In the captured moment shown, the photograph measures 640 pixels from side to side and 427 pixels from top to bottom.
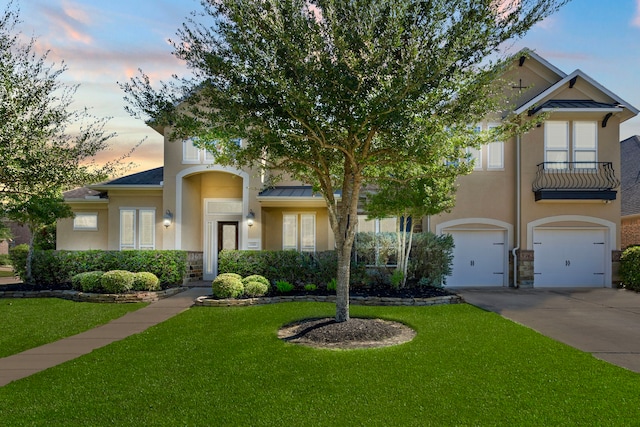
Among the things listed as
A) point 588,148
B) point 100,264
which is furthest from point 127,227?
point 588,148

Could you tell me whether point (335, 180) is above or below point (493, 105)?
below

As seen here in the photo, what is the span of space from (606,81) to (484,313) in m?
11.0

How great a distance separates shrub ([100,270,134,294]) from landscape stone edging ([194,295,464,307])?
2.25 m

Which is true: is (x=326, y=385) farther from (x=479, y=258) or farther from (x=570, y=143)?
(x=570, y=143)

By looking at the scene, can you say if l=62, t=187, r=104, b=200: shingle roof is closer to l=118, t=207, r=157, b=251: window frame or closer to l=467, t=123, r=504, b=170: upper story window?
l=118, t=207, r=157, b=251: window frame

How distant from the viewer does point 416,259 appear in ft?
43.8

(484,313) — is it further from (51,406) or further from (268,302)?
(51,406)

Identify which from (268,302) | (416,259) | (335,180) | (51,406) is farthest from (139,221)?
(51,406)

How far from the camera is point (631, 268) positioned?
1485 cm

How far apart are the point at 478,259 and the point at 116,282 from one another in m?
11.7

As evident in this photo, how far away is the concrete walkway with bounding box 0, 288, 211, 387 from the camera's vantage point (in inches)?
254

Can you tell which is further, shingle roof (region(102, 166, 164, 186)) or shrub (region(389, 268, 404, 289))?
shingle roof (region(102, 166, 164, 186))

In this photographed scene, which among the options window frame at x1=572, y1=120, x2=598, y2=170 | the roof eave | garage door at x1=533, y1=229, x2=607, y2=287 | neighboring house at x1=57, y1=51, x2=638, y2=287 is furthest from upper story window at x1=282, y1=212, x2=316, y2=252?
window frame at x1=572, y1=120, x2=598, y2=170

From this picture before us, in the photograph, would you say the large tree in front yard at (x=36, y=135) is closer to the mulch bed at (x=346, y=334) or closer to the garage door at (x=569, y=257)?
the mulch bed at (x=346, y=334)
